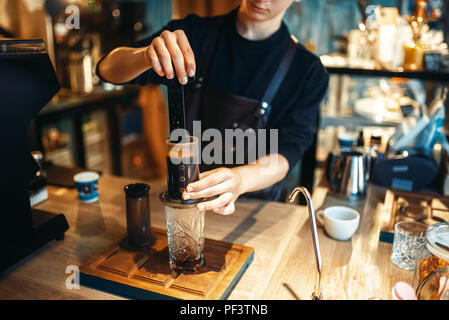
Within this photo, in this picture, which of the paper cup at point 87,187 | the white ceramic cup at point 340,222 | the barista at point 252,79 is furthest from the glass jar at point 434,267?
the paper cup at point 87,187

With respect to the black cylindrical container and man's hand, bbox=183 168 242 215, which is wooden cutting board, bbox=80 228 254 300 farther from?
man's hand, bbox=183 168 242 215

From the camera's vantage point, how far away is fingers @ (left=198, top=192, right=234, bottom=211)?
0.93m

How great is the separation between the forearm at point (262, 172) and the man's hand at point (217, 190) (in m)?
0.10

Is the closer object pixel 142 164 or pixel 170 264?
pixel 170 264

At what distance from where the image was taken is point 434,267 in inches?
34.6

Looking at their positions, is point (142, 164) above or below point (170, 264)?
below

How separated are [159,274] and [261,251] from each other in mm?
329

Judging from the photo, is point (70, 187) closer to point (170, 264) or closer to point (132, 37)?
point (170, 264)

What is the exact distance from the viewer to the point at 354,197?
1594 millimetres

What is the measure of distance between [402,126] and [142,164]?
277 cm

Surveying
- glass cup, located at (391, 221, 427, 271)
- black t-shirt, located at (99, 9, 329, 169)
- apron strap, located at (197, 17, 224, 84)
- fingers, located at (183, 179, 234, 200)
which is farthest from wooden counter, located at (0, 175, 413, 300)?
apron strap, located at (197, 17, 224, 84)

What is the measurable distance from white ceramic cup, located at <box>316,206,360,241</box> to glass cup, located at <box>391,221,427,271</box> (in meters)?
0.13

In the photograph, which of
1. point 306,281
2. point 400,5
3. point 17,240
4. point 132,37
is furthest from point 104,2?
point 306,281

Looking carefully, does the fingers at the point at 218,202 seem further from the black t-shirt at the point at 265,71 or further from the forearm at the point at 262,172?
the black t-shirt at the point at 265,71
